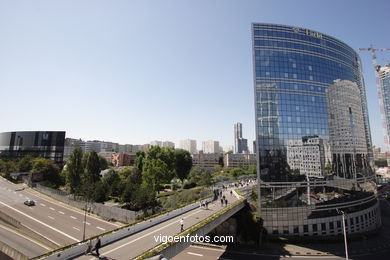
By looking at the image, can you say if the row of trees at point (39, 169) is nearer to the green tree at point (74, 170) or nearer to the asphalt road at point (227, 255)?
the green tree at point (74, 170)

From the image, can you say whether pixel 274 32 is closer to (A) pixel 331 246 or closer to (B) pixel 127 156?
(A) pixel 331 246

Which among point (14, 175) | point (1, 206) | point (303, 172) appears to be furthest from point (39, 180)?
point (303, 172)

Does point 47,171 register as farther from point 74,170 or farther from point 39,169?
point 74,170

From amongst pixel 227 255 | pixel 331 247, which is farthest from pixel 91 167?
pixel 331 247

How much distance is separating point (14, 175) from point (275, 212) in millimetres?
94626

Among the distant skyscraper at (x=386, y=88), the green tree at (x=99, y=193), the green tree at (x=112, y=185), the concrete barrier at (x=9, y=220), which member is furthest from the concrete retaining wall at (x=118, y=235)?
the distant skyscraper at (x=386, y=88)

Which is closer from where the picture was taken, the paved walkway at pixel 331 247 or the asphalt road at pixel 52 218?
the asphalt road at pixel 52 218

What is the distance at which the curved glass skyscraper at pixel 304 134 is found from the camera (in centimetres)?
4431

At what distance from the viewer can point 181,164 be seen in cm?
8094

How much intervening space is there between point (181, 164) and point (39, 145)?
77943 mm

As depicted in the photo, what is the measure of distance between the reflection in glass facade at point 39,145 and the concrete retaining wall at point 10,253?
8589 cm

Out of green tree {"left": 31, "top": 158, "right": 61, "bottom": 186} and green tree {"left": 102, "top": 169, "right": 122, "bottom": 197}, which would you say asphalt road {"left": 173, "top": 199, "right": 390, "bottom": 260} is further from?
green tree {"left": 31, "top": 158, "right": 61, "bottom": 186}

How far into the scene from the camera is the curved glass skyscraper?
4431 centimetres

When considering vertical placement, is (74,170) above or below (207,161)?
below
